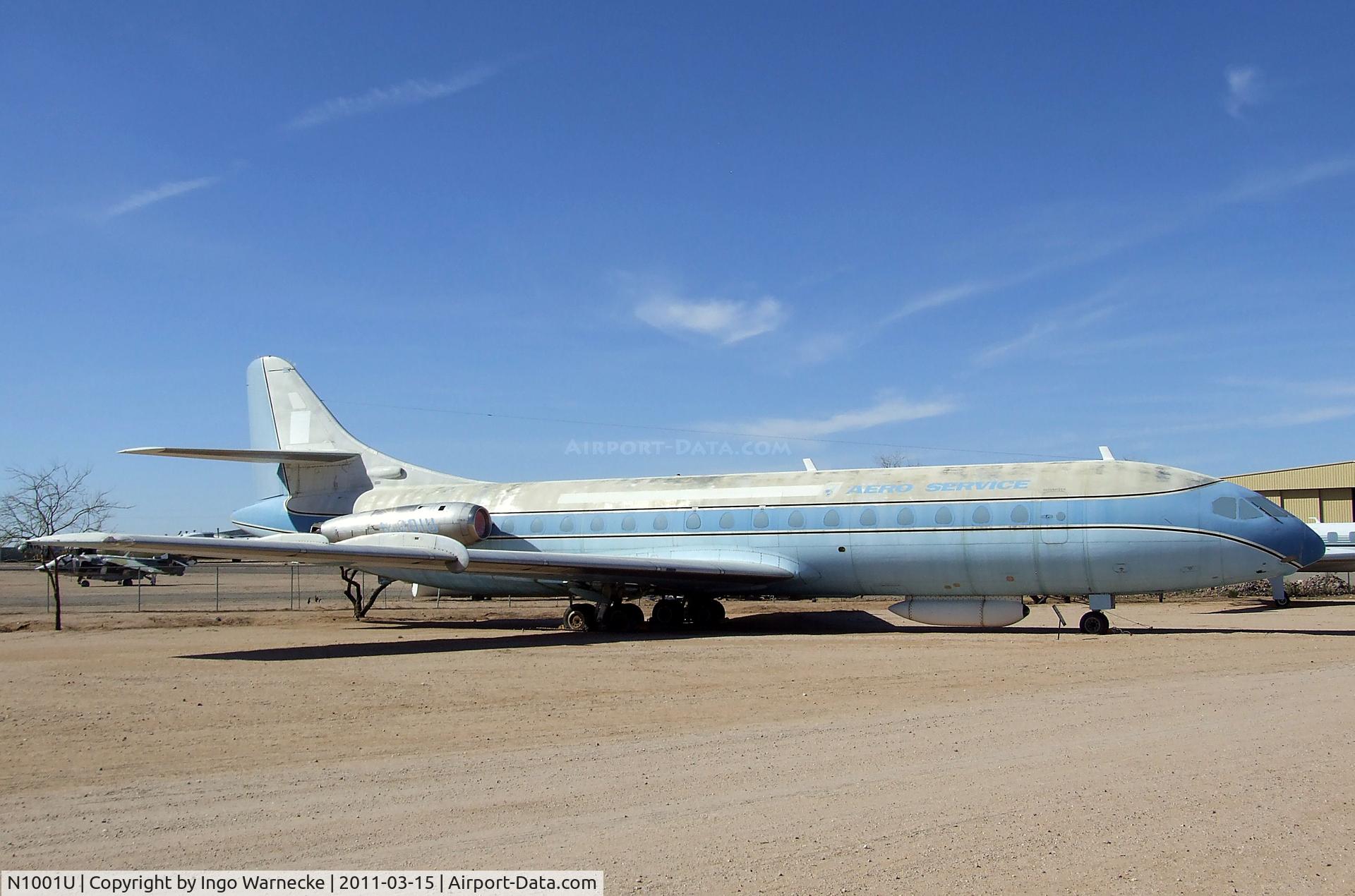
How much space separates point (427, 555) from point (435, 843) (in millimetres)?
15211

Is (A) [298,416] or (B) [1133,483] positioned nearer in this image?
(B) [1133,483]

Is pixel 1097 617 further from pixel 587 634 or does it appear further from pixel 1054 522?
pixel 587 634

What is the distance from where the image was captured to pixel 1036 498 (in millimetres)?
21359

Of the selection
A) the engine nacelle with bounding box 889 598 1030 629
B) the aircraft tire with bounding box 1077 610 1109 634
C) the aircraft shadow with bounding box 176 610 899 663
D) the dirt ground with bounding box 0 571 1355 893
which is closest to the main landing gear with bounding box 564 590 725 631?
the aircraft shadow with bounding box 176 610 899 663

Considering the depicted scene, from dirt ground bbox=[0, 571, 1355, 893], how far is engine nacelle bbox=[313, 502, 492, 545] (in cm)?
802

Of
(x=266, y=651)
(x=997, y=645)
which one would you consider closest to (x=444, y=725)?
(x=266, y=651)

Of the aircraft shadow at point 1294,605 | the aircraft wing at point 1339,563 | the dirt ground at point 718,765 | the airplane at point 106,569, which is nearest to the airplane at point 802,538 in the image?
the dirt ground at point 718,765

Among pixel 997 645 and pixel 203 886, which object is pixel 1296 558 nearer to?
pixel 997 645

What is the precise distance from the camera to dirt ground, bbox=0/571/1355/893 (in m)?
6.08

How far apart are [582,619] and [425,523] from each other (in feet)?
15.2

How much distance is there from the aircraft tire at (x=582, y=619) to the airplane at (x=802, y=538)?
0.05 metres

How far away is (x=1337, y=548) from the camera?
3694 centimetres

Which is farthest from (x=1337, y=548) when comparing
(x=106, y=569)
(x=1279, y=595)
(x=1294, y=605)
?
(x=106, y=569)

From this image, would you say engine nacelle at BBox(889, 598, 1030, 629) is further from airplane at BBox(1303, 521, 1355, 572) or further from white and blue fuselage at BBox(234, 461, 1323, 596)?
airplane at BBox(1303, 521, 1355, 572)
